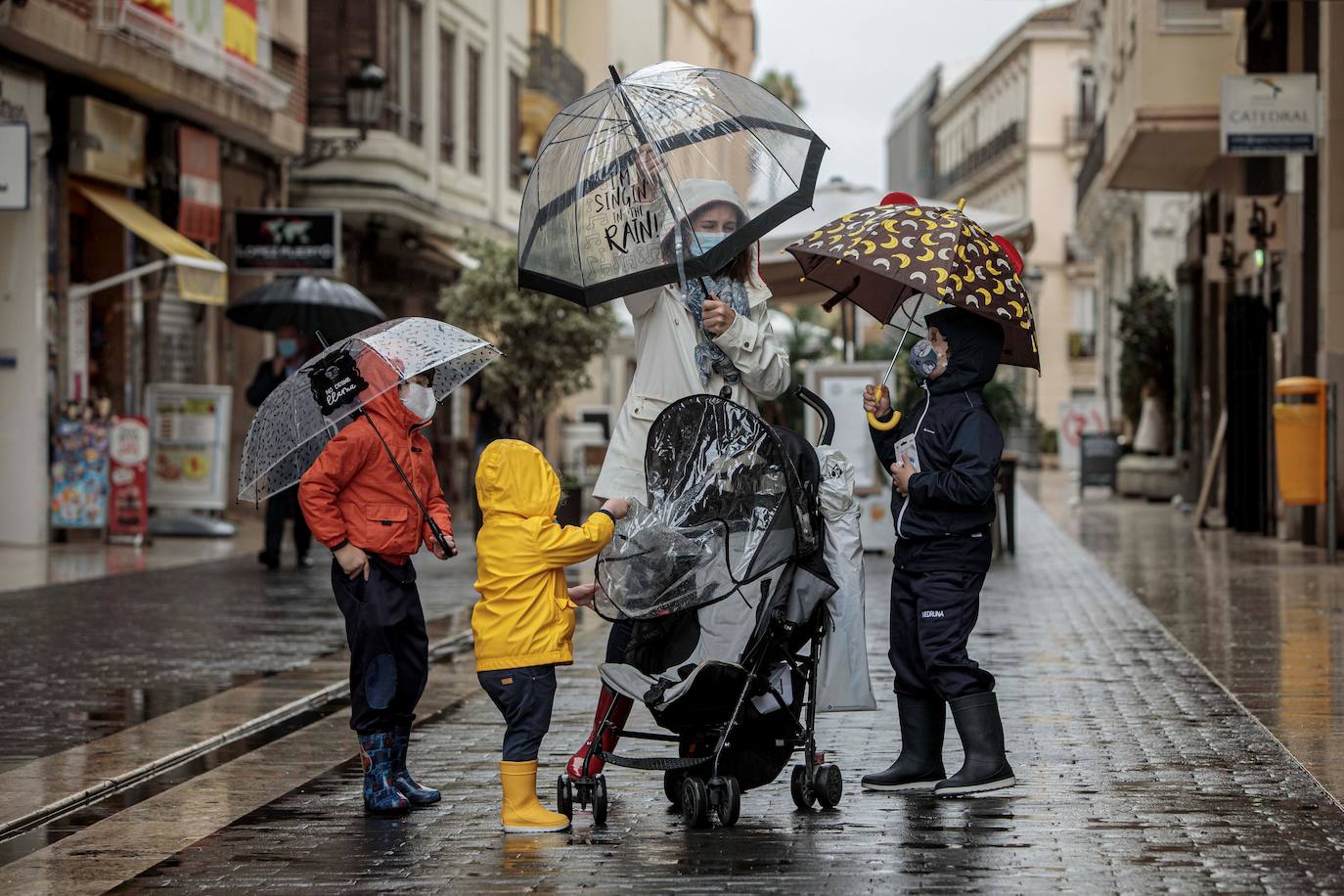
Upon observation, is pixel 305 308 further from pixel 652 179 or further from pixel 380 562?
pixel 652 179

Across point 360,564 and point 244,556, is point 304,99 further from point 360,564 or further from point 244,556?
point 360,564

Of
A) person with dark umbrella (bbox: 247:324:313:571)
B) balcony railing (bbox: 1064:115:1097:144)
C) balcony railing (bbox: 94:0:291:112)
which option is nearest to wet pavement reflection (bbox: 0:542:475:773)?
person with dark umbrella (bbox: 247:324:313:571)

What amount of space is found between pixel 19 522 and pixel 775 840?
1498 cm

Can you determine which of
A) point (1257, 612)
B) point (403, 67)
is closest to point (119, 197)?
point (403, 67)

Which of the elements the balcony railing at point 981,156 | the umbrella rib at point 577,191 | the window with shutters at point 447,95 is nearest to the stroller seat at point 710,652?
the umbrella rib at point 577,191

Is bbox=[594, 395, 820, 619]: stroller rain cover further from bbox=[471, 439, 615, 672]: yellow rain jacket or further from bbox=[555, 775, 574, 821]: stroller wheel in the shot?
bbox=[555, 775, 574, 821]: stroller wheel

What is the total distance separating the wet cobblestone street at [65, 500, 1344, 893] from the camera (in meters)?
5.62

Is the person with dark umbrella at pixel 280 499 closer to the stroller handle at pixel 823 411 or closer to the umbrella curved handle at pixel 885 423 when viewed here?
the umbrella curved handle at pixel 885 423

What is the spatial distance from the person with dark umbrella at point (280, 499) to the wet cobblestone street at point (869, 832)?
810cm

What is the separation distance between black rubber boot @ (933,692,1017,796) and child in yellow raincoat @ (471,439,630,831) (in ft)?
4.49

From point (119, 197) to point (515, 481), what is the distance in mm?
16604

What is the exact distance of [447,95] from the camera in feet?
112

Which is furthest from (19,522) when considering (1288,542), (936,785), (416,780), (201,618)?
(936,785)

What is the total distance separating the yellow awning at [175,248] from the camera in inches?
818
